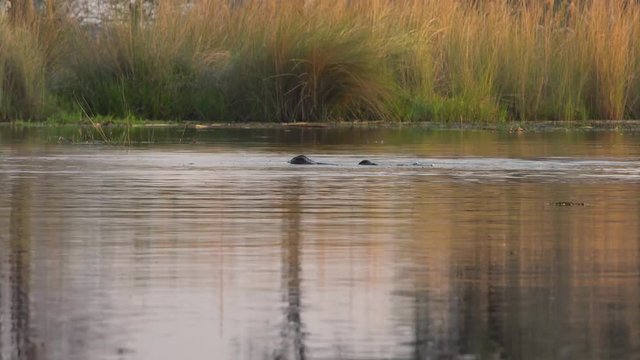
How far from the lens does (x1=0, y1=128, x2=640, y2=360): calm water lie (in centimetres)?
709

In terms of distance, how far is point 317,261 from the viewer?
9484 mm

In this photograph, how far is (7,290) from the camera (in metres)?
8.35

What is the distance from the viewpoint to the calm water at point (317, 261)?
709 cm

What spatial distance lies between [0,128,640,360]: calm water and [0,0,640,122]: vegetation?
9739 mm

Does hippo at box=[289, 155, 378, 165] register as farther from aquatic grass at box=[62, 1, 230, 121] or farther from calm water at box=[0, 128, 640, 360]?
aquatic grass at box=[62, 1, 230, 121]

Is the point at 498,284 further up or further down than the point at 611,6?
further down

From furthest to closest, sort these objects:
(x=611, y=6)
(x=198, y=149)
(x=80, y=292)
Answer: (x=611, y=6) < (x=198, y=149) < (x=80, y=292)

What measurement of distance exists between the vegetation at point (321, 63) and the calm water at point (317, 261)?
9.74 meters

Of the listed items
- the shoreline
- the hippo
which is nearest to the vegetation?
the shoreline

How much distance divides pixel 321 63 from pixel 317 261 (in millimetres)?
18088

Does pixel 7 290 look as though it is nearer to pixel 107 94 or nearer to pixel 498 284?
pixel 498 284

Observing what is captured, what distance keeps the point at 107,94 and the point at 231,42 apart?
2392 mm

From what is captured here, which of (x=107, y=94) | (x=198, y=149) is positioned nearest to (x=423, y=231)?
(x=198, y=149)

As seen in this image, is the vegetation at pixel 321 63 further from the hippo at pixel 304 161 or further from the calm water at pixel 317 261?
the calm water at pixel 317 261
